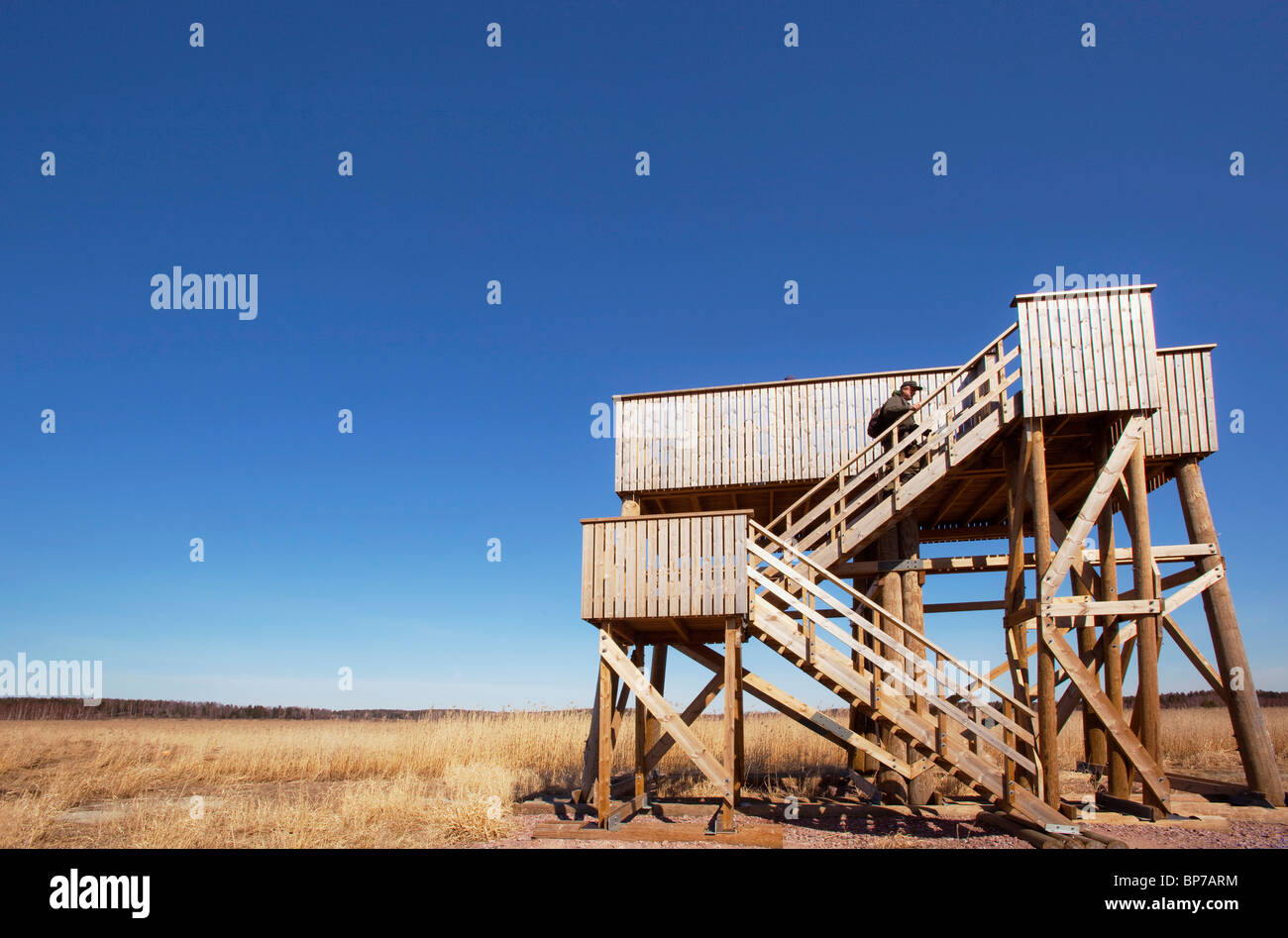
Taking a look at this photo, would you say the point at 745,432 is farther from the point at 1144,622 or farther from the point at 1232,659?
the point at 1232,659

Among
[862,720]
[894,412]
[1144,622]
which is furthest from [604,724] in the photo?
[1144,622]

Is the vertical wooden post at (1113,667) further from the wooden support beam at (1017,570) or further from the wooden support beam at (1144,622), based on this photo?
the wooden support beam at (1017,570)

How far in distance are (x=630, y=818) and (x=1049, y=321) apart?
35.3 ft

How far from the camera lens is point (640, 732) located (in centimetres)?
1600

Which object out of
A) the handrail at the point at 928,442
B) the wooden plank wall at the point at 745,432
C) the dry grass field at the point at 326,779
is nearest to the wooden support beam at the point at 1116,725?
the handrail at the point at 928,442

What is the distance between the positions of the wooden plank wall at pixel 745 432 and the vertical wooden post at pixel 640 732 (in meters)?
3.49

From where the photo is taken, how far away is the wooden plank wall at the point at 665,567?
12969 millimetres

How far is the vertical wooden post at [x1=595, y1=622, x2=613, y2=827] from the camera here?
42.1ft

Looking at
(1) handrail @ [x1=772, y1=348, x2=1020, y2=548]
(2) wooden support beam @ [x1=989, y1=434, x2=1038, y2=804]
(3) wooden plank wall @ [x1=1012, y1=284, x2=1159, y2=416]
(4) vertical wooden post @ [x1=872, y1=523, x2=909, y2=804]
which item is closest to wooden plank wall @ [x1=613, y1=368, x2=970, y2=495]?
(1) handrail @ [x1=772, y1=348, x2=1020, y2=548]

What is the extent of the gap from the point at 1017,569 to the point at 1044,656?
200 centimetres

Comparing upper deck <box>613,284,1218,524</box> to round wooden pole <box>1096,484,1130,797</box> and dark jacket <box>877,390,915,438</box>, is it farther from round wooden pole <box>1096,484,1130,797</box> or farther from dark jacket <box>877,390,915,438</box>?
round wooden pole <box>1096,484,1130,797</box>

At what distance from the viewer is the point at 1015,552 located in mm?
14156
